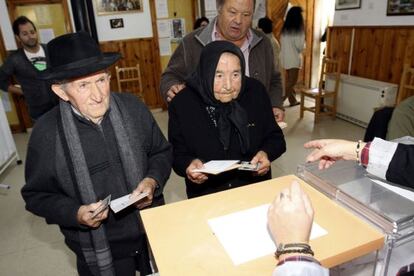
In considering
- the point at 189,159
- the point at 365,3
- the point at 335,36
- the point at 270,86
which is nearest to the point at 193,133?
the point at 189,159

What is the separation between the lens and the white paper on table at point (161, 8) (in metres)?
5.30

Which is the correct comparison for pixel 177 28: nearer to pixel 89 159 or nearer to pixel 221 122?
pixel 221 122

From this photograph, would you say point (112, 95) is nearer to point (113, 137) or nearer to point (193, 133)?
point (113, 137)

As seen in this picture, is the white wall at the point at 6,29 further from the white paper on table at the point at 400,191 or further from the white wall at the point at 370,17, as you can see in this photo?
the white paper on table at the point at 400,191

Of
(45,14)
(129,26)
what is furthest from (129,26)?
(45,14)

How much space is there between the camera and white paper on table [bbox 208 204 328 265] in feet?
2.49

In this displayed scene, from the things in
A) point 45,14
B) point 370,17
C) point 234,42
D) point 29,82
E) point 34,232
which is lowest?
point 34,232

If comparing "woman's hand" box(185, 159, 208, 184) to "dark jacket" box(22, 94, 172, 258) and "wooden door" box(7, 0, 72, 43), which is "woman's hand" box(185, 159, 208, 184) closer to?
"dark jacket" box(22, 94, 172, 258)

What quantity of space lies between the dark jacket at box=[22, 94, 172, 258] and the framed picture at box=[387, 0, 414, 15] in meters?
3.95

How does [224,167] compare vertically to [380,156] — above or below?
below

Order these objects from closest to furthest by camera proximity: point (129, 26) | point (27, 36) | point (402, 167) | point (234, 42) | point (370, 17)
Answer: point (402, 167) → point (234, 42) → point (27, 36) → point (370, 17) → point (129, 26)

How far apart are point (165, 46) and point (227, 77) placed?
437 centimetres

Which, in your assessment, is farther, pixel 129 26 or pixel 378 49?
pixel 129 26

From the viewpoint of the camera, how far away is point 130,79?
5.34 meters
